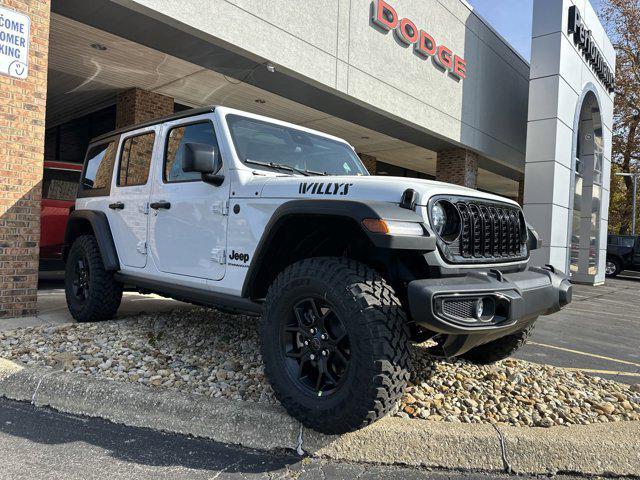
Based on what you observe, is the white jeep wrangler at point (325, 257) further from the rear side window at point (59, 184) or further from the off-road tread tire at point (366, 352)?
the rear side window at point (59, 184)

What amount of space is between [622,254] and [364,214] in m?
20.9

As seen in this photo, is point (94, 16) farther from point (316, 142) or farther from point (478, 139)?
point (478, 139)

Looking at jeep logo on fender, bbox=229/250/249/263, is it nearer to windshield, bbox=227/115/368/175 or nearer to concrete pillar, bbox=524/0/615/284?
windshield, bbox=227/115/368/175

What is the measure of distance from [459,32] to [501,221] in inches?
504

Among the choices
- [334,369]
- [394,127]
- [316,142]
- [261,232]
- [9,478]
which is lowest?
[9,478]

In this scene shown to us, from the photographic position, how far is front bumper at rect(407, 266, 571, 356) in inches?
90.7

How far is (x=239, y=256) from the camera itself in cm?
320

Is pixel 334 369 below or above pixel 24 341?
above

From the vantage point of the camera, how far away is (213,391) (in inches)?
121

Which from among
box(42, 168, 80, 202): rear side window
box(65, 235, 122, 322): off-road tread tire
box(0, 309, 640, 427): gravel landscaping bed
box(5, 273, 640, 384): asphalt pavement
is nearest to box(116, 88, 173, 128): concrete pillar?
box(42, 168, 80, 202): rear side window

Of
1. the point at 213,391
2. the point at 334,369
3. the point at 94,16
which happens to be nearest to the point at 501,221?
the point at 334,369

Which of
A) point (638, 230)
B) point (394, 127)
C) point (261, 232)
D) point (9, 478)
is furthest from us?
point (638, 230)

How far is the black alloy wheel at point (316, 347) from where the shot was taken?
256cm

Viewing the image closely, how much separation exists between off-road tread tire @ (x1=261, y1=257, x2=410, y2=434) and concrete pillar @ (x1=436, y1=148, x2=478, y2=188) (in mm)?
13089
